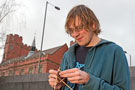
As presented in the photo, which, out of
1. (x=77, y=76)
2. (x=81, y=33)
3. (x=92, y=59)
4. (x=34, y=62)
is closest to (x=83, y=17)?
(x=81, y=33)

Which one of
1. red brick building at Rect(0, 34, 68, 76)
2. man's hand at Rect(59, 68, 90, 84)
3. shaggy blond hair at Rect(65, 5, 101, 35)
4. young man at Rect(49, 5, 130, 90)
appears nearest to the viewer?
man's hand at Rect(59, 68, 90, 84)

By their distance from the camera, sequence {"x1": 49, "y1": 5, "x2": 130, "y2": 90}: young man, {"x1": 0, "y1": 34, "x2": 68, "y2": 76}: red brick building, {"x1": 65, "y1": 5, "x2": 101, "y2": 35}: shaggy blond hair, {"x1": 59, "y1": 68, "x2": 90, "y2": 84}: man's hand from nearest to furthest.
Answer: {"x1": 59, "y1": 68, "x2": 90, "y2": 84}: man's hand → {"x1": 49, "y1": 5, "x2": 130, "y2": 90}: young man → {"x1": 65, "y1": 5, "x2": 101, "y2": 35}: shaggy blond hair → {"x1": 0, "y1": 34, "x2": 68, "y2": 76}: red brick building

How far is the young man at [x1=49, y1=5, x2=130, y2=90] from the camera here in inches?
48.7

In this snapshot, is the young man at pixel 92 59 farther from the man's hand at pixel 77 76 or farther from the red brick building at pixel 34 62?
the red brick building at pixel 34 62

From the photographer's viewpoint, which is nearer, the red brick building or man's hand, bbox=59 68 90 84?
man's hand, bbox=59 68 90 84

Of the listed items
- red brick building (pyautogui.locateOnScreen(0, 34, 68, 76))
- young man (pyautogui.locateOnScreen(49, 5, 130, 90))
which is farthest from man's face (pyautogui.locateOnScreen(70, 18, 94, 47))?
red brick building (pyautogui.locateOnScreen(0, 34, 68, 76))

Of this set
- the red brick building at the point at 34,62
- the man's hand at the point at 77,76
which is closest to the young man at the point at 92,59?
the man's hand at the point at 77,76

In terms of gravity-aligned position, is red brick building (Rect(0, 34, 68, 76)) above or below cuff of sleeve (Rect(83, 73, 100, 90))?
above

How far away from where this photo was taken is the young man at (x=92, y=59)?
4.06ft

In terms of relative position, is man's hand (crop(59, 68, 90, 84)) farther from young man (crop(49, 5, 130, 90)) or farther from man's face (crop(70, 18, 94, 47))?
man's face (crop(70, 18, 94, 47))

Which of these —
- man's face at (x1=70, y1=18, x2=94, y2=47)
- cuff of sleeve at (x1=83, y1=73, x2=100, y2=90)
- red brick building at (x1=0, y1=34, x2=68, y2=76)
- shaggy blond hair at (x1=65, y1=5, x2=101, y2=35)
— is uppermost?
red brick building at (x1=0, y1=34, x2=68, y2=76)

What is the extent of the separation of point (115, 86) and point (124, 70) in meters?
0.15

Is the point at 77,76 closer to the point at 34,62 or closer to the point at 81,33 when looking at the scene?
the point at 81,33

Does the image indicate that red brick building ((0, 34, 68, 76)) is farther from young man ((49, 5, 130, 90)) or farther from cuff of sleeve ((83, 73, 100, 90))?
cuff of sleeve ((83, 73, 100, 90))
